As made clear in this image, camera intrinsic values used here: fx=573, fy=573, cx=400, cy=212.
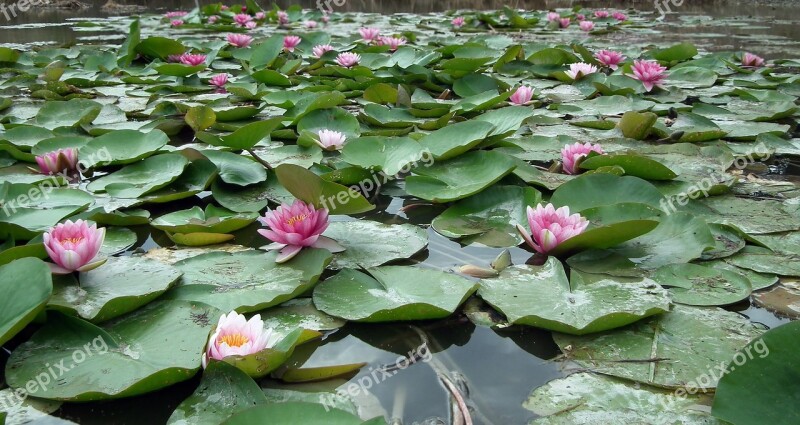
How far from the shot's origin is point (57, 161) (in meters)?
2.07

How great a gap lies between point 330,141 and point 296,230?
93cm

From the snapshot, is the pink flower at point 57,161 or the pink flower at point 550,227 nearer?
the pink flower at point 550,227

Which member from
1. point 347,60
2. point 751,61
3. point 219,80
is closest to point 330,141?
point 219,80

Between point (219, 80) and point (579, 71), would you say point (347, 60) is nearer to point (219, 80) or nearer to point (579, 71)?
point (219, 80)

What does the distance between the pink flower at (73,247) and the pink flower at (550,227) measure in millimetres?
1019

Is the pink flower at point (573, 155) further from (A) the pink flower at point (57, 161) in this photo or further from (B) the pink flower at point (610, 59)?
(B) the pink flower at point (610, 59)

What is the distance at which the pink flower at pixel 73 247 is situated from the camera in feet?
4.12

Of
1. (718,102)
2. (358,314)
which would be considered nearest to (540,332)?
(358,314)

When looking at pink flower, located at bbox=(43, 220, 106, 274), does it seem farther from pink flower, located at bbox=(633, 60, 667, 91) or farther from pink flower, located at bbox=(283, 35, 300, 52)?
pink flower, located at bbox=(283, 35, 300, 52)

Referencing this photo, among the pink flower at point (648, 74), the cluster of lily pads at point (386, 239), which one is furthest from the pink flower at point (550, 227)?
the pink flower at point (648, 74)

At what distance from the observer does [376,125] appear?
8.61ft

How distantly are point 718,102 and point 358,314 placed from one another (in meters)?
2.89

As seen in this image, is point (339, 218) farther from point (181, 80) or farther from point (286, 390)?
point (181, 80)

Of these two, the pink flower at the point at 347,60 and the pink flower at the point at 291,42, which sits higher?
the pink flower at the point at 291,42
